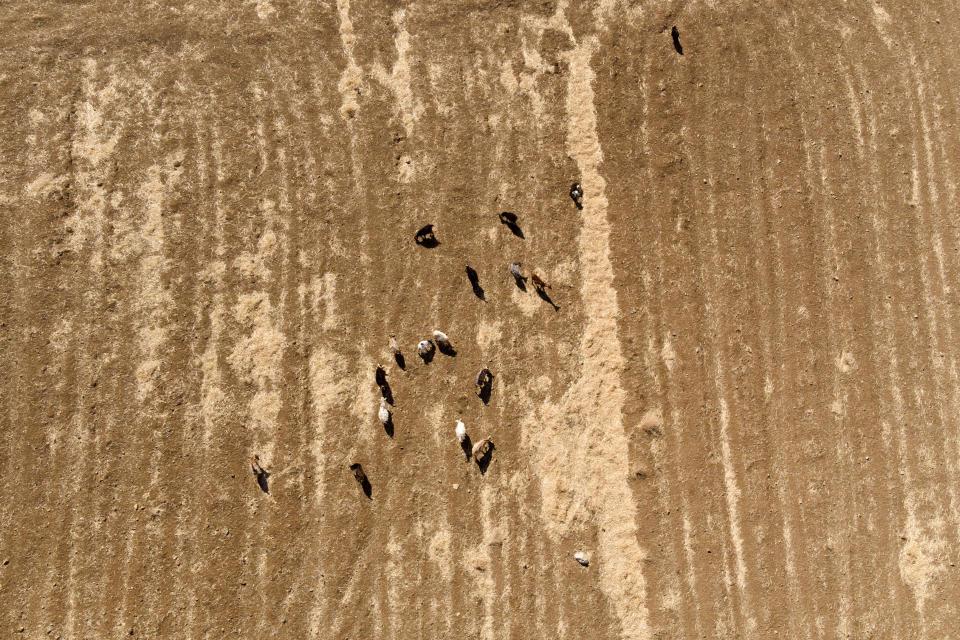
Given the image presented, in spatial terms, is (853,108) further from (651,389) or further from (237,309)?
(237,309)

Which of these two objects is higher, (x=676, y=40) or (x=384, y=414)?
(x=676, y=40)

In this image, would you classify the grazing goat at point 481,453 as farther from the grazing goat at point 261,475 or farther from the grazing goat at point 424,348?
the grazing goat at point 261,475

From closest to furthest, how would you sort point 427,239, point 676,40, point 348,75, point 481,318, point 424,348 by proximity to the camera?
→ point 424,348 < point 481,318 < point 427,239 < point 348,75 < point 676,40

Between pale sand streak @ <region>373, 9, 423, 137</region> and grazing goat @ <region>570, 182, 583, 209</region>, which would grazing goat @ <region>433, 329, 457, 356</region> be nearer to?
grazing goat @ <region>570, 182, 583, 209</region>

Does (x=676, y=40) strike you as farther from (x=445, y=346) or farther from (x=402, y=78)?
(x=445, y=346)

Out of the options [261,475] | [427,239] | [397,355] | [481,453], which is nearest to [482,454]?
[481,453]

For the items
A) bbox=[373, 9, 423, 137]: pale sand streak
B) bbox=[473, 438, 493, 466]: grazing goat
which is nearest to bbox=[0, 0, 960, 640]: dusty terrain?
bbox=[373, 9, 423, 137]: pale sand streak
